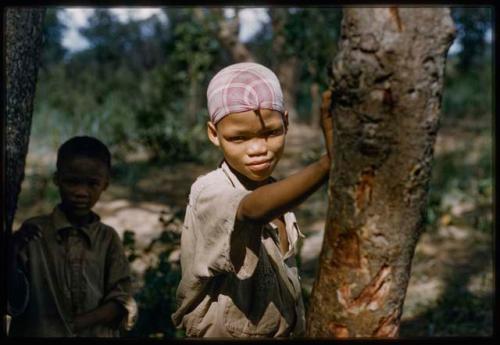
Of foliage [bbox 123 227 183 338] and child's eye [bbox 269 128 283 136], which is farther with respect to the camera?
foliage [bbox 123 227 183 338]

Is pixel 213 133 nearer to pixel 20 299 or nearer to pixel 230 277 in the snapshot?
pixel 230 277

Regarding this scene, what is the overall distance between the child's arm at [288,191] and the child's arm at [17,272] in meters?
1.09

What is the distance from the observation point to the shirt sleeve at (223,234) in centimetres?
188

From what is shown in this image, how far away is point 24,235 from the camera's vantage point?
8.44 feet

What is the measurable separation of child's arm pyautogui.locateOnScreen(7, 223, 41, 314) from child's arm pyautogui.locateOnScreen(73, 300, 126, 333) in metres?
0.24

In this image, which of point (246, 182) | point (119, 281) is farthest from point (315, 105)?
point (246, 182)

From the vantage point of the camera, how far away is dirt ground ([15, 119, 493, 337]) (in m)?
4.60

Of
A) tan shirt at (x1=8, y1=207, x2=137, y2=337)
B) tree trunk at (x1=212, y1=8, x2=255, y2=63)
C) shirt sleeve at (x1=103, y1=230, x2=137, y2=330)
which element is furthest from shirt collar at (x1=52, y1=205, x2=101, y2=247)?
tree trunk at (x1=212, y1=8, x2=255, y2=63)

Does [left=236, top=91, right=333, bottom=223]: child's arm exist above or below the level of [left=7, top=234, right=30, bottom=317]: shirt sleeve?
above

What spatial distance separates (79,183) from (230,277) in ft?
3.13

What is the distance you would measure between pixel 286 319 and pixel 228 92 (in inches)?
29.5

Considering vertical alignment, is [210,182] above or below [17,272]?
above

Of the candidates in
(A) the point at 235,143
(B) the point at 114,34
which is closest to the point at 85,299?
(A) the point at 235,143

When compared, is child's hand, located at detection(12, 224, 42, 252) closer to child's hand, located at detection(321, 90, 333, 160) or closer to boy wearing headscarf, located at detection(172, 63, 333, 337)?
boy wearing headscarf, located at detection(172, 63, 333, 337)
